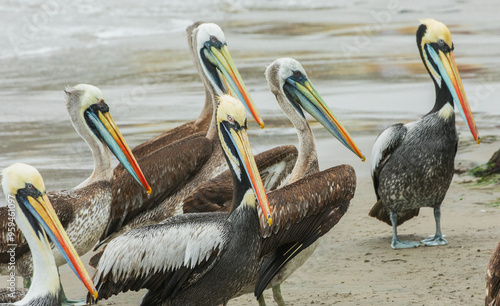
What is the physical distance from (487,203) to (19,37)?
14877 millimetres

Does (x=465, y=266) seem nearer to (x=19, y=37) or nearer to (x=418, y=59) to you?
(x=418, y=59)

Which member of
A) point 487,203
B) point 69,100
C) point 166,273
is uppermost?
point 69,100

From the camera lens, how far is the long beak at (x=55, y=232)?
3.94 m

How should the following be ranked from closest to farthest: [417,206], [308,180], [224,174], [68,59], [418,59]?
1. [308,180]
2. [224,174]
3. [417,206]
4. [418,59]
5. [68,59]

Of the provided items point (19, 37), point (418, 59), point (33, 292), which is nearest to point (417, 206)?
point (33, 292)

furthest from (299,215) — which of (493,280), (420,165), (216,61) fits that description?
(216,61)

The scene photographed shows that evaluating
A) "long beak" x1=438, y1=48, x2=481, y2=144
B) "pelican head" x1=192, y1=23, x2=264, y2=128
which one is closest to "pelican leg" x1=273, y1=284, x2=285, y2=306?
"pelican head" x1=192, y1=23, x2=264, y2=128

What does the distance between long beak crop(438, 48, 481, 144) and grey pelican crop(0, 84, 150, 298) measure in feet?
8.51

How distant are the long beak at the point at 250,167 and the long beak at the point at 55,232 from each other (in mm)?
999

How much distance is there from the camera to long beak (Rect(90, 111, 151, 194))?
220 inches

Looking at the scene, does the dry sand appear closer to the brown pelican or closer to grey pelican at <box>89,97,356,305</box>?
grey pelican at <box>89,97,356,305</box>

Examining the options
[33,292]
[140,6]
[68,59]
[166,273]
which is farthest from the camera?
[140,6]

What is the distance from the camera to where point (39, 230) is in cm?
407

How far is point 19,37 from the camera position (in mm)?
19328
